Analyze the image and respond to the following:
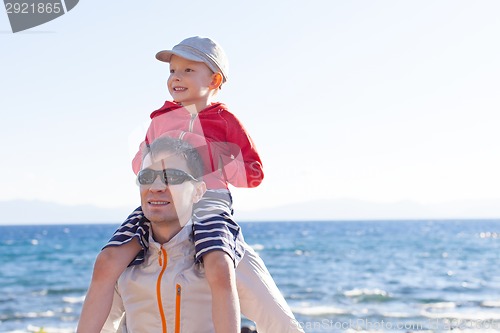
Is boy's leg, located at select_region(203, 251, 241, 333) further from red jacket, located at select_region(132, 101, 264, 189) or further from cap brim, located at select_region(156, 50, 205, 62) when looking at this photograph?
cap brim, located at select_region(156, 50, 205, 62)

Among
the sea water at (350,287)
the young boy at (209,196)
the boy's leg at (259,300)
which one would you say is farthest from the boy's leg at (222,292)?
the sea water at (350,287)

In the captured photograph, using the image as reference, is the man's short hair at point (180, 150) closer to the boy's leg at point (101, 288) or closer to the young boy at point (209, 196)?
the young boy at point (209, 196)

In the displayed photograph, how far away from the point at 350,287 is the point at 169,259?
76.7ft

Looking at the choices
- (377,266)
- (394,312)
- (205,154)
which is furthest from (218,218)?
(377,266)

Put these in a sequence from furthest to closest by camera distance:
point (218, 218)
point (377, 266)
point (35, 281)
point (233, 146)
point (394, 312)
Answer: point (377, 266), point (35, 281), point (394, 312), point (233, 146), point (218, 218)

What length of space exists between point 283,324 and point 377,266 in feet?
106

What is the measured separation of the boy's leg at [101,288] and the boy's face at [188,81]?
0.96 m

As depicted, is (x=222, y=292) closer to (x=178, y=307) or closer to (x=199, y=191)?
(x=178, y=307)

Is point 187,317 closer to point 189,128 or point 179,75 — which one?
point 189,128

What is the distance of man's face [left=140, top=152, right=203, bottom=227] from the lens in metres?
3.92

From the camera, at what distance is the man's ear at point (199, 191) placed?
4043mm

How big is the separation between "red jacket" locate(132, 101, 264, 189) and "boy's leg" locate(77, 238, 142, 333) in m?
0.59

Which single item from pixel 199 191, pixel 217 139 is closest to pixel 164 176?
pixel 199 191

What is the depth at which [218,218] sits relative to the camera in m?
3.93
